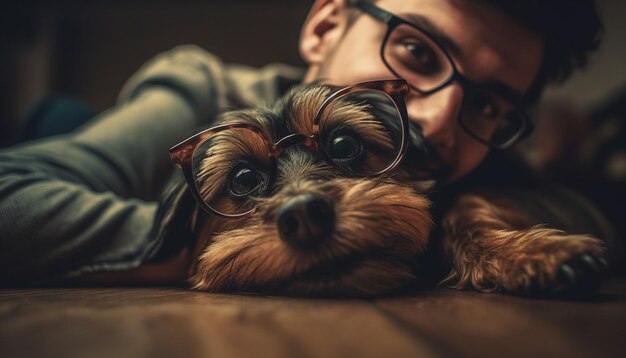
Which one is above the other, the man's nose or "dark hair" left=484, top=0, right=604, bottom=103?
"dark hair" left=484, top=0, right=604, bottom=103

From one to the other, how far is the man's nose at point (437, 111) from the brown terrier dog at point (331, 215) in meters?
0.24

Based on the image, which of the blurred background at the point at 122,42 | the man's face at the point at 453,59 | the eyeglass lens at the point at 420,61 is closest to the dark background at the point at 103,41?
the blurred background at the point at 122,42

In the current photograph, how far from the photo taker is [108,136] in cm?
183

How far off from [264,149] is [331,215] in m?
0.26

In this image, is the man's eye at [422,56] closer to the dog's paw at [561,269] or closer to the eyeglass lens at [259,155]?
the eyeglass lens at [259,155]

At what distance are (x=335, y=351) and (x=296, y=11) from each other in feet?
15.2

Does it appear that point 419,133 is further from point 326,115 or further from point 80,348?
point 80,348

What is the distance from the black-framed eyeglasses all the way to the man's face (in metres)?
0.03

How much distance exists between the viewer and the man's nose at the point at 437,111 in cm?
140

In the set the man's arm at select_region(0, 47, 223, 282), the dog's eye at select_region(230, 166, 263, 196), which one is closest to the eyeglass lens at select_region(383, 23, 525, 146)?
the dog's eye at select_region(230, 166, 263, 196)

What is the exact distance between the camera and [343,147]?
1.11 metres

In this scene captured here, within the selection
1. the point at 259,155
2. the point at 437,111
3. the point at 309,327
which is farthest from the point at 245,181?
the point at 437,111

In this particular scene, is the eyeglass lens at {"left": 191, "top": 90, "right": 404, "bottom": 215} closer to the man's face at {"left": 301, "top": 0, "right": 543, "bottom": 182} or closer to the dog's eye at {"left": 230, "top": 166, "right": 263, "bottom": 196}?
the dog's eye at {"left": 230, "top": 166, "right": 263, "bottom": 196}

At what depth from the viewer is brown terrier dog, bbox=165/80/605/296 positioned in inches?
35.9
